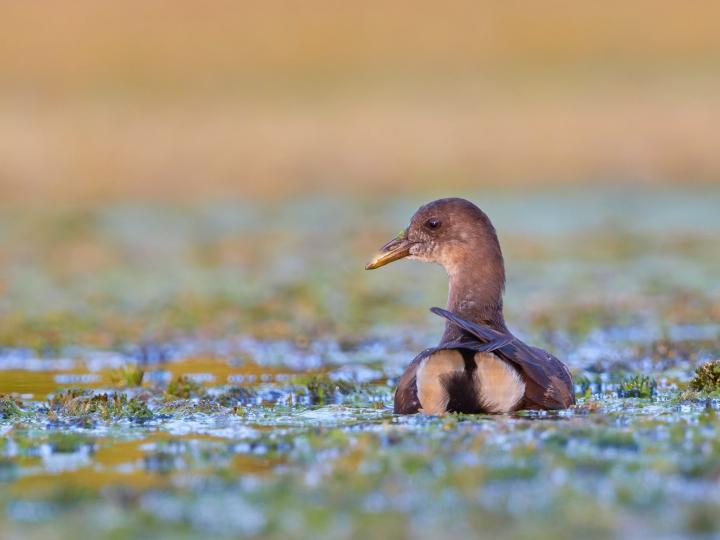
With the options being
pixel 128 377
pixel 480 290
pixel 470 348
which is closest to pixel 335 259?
pixel 128 377

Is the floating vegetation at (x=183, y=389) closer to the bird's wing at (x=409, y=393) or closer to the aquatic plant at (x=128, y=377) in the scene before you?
the aquatic plant at (x=128, y=377)

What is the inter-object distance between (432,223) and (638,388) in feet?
5.71

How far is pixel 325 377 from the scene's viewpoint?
32.8ft

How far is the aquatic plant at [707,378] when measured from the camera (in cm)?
911

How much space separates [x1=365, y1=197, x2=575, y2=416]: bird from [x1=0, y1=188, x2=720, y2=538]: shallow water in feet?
0.67

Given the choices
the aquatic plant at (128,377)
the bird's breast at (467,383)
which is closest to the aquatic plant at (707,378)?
the bird's breast at (467,383)

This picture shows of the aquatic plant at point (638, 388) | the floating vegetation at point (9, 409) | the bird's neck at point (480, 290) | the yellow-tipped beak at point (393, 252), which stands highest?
the yellow-tipped beak at point (393, 252)

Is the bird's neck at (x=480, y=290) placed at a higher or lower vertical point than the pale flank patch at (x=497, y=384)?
higher

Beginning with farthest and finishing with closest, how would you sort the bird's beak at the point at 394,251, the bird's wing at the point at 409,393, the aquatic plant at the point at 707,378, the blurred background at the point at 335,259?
the bird's beak at the point at 394,251
the aquatic plant at the point at 707,378
the bird's wing at the point at 409,393
the blurred background at the point at 335,259

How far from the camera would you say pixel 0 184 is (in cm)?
2572

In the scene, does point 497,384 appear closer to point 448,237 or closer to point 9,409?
point 448,237

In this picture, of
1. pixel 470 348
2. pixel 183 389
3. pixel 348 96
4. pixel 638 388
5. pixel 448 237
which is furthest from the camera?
pixel 348 96

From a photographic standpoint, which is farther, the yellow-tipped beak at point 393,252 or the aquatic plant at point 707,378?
the yellow-tipped beak at point 393,252

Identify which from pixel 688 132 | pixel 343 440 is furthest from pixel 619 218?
pixel 343 440
